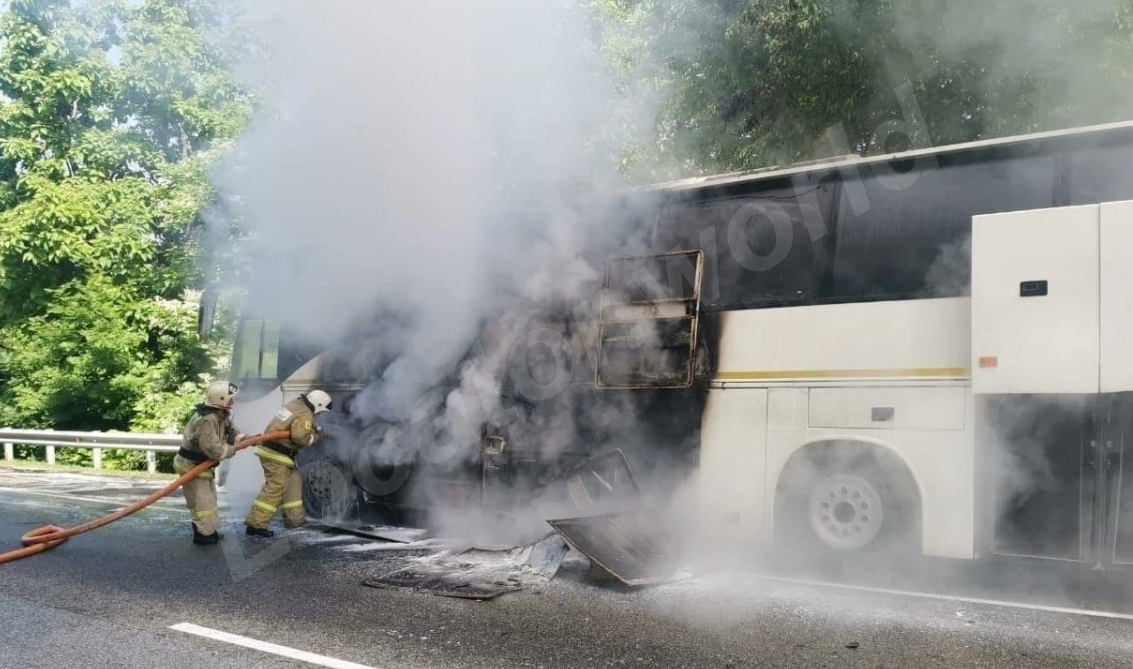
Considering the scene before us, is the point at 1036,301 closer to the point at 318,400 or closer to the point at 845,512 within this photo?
the point at 845,512

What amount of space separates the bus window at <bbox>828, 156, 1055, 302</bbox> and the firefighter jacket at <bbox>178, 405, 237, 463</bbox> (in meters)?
4.74

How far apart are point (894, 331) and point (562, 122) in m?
3.83

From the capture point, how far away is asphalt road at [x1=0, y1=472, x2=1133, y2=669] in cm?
412

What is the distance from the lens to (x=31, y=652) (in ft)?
13.9

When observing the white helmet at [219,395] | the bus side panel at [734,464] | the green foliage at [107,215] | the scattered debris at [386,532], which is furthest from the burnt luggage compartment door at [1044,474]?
the green foliage at [107,215]

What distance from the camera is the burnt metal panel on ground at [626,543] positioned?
5.65 m

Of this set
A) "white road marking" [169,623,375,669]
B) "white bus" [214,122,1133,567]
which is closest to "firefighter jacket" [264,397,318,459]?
"white bus" [214,122,1133,567]

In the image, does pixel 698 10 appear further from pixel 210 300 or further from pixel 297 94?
pixel 210 300

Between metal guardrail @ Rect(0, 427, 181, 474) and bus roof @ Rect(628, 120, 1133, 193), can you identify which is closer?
bus roof @ Rect(628, 120, 1133, 193)

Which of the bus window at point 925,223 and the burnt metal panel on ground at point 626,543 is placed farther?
the burnt metal panel on ground at point 626,543

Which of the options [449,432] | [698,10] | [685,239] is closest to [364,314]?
[449,432]

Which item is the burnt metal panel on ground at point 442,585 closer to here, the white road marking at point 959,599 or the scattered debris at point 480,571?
the scattered debris at point 480,571

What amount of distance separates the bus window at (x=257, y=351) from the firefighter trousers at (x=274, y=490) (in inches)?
63.6

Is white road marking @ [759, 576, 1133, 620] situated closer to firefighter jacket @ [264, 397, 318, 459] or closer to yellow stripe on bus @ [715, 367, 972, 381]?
yellow stripe on bus @ [715, 367, 972, 381]
